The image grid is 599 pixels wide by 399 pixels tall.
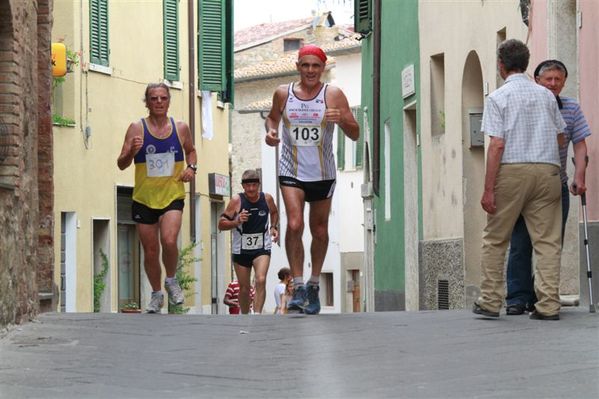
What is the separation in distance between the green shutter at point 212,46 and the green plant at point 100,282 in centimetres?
787

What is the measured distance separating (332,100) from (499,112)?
56.3 inches

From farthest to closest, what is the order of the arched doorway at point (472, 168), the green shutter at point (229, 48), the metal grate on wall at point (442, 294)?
the green shutter at point (229, 48), the metal grate on wall at point (442, 294), the arched doorway at point (472, 168)

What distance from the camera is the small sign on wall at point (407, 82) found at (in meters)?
24.6

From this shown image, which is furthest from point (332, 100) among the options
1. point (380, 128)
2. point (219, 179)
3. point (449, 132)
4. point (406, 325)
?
point (219, 179)

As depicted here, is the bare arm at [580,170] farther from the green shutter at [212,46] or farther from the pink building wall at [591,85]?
the green shutter at [212,46]

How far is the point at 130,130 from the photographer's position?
14.4 metres

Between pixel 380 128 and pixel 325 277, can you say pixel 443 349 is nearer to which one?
pixel 380 128

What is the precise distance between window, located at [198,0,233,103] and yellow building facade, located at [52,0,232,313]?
30 mm

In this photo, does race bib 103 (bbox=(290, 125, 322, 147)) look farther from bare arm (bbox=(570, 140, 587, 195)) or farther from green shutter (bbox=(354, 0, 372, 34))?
green shutter (bbox=(354, 0, 372, 34))

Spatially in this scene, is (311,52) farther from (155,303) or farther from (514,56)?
(155,303)

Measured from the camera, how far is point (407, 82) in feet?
82.3

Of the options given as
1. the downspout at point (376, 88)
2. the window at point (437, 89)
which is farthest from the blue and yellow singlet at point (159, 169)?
the downspout at point (376, 88)

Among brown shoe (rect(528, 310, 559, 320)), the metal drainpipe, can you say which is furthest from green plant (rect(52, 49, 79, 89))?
brown shoe (rect(528, 310, 559, 320))

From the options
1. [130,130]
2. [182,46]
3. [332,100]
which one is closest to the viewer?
[332,100]
